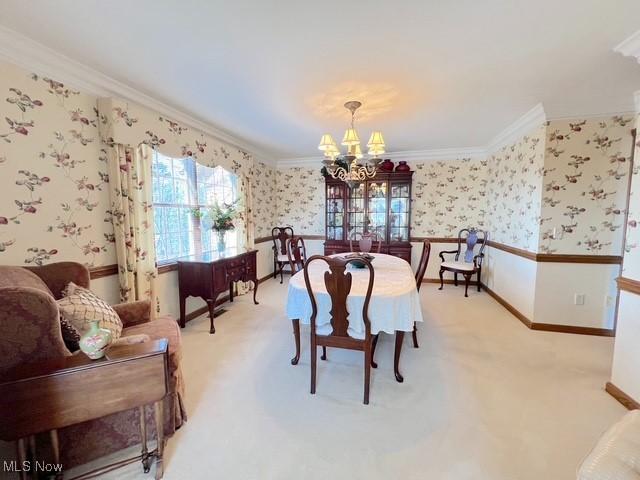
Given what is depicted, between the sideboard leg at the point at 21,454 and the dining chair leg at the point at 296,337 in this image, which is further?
the dining chair leg at the point at 296,337

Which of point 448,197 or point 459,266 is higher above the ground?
point 448,197

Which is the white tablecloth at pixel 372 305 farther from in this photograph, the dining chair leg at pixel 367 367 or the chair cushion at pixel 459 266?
the chair cushion at pixel 459 266

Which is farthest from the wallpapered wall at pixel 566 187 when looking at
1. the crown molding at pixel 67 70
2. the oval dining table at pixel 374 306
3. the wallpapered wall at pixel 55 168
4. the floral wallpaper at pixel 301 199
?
the wallpapered wall at pixel 55 168

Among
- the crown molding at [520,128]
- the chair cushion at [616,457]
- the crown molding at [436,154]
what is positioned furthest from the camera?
the crown molding at [436,154]

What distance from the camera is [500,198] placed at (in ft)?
13.8

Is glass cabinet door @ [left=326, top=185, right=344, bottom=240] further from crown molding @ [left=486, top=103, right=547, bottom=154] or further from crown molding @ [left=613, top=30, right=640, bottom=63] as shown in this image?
crown molding @ [left=613, top=30, right=640, bottom=63]

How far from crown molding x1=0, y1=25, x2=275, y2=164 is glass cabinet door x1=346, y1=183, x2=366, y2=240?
9.92ft

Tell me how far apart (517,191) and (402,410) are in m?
3.16

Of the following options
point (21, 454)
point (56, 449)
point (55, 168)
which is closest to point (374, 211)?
point (55, 168)

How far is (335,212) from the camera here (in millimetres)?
5371

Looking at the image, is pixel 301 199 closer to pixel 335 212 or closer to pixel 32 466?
pixel 335 212

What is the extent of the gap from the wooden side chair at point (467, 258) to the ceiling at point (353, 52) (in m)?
2.19

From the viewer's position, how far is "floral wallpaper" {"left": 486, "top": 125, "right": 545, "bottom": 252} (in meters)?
3.14

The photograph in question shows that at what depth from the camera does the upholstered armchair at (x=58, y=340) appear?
123 centimetres
